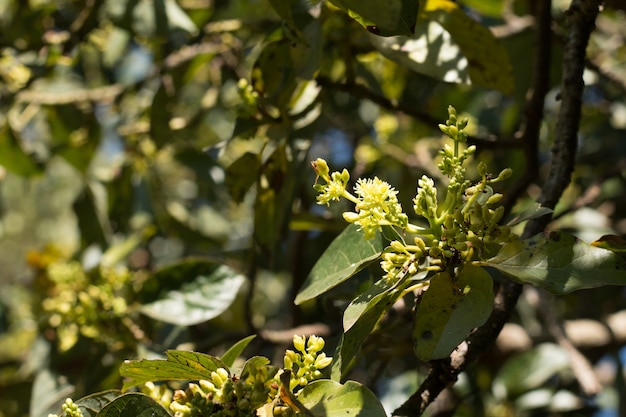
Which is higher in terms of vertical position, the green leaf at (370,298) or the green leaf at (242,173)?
the green leaf at (370,298)

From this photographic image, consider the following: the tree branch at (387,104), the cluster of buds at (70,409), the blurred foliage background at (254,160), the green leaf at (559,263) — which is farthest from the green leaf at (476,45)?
the cluster of buds at (70,409)

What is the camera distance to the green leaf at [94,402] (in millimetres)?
1087

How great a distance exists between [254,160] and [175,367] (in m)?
0.58

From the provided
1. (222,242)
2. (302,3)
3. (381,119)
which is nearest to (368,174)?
(381,119)

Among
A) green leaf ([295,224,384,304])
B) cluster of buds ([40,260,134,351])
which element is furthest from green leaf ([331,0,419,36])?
cluster of buds ([40,260,134,351])

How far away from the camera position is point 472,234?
997 mm

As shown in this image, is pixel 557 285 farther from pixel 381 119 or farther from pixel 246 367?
pixel 381 119

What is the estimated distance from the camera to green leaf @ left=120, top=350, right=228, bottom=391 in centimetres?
99

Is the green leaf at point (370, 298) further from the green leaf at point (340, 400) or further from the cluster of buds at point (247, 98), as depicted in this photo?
the cluster of buds at point (247, 98)

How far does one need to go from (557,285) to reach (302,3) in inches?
29.9

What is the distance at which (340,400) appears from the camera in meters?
0.94

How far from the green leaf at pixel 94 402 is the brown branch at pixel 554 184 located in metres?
0.41

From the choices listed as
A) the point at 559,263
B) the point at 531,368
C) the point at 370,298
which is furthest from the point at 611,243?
the point at 531,368

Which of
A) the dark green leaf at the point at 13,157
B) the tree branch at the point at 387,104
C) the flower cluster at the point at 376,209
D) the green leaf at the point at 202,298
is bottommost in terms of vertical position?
the dark green leaf at the point at 13,157
